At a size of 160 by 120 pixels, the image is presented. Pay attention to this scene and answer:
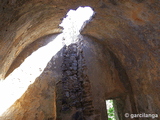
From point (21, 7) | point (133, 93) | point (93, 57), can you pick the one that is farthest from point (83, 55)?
point (21, 7)

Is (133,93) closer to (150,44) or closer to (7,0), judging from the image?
(150,44)

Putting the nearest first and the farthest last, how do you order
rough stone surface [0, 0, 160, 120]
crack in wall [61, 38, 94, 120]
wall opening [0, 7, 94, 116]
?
1. rough stone surface [0, 0, 160, 120]
2. wall opening [0, 7, 94, 116]
3. crack in wall [61, 38, 94, 120]

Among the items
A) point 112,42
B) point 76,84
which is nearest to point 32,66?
point 76,84

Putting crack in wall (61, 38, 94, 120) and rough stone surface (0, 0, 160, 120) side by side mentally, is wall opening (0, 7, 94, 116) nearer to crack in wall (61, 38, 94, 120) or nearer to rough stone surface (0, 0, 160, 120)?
rough stone surface (0, 0, 160, 120)

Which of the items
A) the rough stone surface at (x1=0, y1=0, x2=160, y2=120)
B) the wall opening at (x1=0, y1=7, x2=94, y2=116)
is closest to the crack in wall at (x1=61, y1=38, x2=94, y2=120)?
the rough stone surface at (x1=0, y1=0, x2=160, y2=120)

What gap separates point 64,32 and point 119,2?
2.69 meters

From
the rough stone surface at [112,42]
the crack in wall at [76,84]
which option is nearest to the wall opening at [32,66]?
the rough stone surface at [112,42]

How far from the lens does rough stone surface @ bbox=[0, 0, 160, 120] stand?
6.98ft

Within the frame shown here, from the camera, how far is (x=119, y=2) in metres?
2.27

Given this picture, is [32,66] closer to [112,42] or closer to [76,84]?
[76,84]

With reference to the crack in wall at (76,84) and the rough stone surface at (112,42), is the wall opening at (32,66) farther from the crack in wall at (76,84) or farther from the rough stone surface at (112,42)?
the crack in wall at (76,84)

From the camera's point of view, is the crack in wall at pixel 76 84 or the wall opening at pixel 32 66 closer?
the wall opening at pixel 32 66

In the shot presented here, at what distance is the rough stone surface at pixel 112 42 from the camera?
6.98 feet

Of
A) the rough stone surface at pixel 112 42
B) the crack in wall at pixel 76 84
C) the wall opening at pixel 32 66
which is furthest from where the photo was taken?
the crack in wall at pixel 76 84
